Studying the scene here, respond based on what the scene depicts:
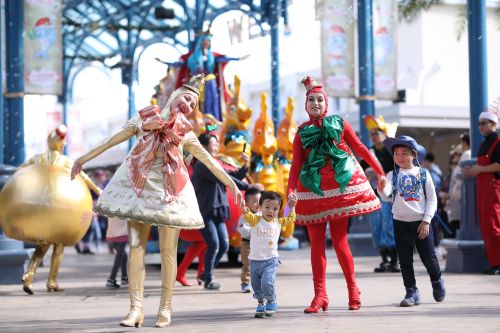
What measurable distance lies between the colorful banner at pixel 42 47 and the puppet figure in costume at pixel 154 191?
7.02m

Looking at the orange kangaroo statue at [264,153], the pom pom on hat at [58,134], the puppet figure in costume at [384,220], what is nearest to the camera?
the pom pom on hat at [58,134]

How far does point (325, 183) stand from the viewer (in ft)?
22.7

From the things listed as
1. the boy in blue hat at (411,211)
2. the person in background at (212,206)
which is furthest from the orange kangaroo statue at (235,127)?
the boy in blue hat at (411,211)

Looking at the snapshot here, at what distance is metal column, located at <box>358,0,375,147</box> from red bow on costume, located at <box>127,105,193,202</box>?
8.33 m

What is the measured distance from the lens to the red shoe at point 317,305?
21.9 feet

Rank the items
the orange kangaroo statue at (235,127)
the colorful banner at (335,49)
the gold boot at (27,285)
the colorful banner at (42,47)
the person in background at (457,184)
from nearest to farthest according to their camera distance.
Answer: the gold boot at (27,285), the person in background at (457,184), the orange kangaroo statue at (235,127), the colorful banner at (42,47), the colorful banner at (335,49)

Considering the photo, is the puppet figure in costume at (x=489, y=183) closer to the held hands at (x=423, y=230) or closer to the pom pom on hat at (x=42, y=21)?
the held hands at (x=423, y=230)

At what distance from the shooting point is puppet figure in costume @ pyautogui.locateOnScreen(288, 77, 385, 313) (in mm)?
6859

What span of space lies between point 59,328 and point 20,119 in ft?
21.4

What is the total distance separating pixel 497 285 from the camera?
8648 millimetres

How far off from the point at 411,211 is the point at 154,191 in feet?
6.53

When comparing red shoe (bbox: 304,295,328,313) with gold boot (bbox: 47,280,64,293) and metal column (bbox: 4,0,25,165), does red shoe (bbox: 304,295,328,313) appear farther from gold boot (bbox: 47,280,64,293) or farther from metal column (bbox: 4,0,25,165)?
metal column (bbox: 4,0,25,165)

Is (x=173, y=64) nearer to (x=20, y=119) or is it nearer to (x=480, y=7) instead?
(x=20, y=119)

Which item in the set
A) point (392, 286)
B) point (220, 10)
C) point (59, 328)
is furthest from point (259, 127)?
point (220, 10)
